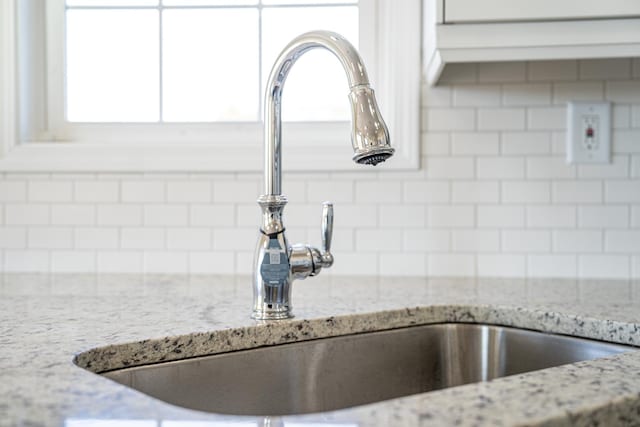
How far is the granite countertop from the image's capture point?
612 mm

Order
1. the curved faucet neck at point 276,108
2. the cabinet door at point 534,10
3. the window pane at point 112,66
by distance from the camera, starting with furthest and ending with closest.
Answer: the window pane at point 112,66
the cabinet door at point 534,10
the curved faucet neck at point 276,108

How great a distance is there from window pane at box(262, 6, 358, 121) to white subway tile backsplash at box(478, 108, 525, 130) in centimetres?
34

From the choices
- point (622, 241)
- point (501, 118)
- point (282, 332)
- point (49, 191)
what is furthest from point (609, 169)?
point (49, 191)

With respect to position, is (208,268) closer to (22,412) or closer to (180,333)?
(180,333)

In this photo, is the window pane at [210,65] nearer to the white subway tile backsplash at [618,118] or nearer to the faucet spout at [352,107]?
the faucet spout at [352,107]

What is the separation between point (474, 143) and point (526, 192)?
0.16 meters

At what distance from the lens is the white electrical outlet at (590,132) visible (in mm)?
1626

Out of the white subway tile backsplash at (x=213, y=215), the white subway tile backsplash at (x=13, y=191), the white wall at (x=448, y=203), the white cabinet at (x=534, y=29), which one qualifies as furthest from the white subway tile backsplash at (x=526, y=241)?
the white subway tile backsplash at (x=13, y=191)

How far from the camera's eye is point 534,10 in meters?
1.30

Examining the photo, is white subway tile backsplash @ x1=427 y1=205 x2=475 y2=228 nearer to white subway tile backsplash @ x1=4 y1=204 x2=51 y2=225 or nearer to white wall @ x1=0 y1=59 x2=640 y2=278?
white wall @ x1=0 y1=59 x2=640 y2=278

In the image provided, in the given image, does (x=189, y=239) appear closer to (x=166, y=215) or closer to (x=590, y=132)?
(x=166, y=215)

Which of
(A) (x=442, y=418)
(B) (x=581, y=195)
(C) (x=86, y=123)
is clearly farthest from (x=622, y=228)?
(C) (x=86, y=123)

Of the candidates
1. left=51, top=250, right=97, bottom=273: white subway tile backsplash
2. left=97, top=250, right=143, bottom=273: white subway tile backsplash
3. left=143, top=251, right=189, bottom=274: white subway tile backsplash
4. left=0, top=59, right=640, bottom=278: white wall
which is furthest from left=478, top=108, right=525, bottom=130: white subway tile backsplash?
left=51, top=250, right=97, bottom=273: white subway tile backsplash

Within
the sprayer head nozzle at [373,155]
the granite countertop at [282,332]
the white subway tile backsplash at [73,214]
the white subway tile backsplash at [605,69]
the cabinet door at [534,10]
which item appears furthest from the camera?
the white subway tile backsplash at [73,214]
